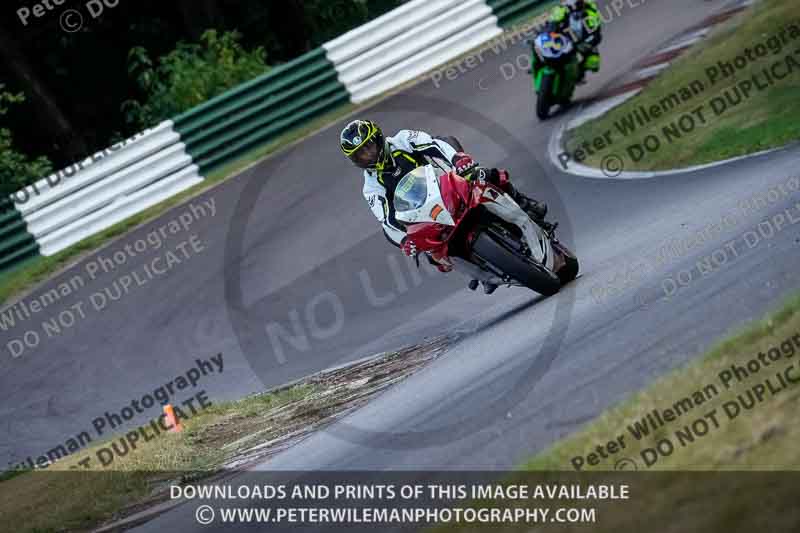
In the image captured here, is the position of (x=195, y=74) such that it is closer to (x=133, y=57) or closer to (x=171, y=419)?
(x=133, y=57)

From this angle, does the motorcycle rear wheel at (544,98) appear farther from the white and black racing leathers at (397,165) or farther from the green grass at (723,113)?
the white and black racing leathers at (397,165)

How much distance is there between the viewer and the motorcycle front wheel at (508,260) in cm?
810

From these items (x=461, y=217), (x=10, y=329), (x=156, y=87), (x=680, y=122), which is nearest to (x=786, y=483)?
(x=461, y=217)

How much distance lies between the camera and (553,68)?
50.9 ft

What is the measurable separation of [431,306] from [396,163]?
291cm

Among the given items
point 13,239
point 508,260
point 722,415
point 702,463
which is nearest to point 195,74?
point 13,239

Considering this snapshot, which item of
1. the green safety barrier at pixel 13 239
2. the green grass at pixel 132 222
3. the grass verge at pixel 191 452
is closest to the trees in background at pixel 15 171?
the green safety barrier at pixel 13 239

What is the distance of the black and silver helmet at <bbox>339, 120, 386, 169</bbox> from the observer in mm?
8211

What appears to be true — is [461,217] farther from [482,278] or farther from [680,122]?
[680,122]

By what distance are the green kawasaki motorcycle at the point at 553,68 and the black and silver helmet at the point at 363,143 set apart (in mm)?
7728

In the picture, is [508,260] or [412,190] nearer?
[508,260]

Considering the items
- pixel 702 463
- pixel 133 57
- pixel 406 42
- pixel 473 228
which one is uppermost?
pixel 133 57

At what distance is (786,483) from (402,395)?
13.0ft

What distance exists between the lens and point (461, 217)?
8258 millimetres
